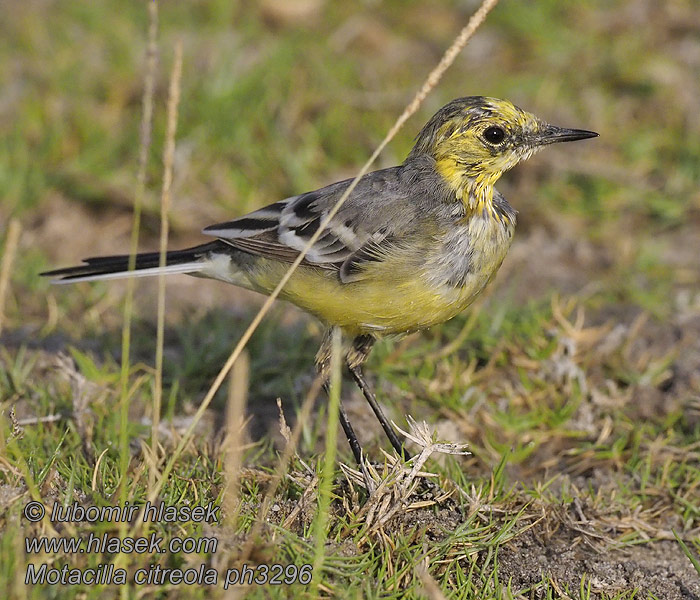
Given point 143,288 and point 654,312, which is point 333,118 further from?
point 654,312

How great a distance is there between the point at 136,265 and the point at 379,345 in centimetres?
155

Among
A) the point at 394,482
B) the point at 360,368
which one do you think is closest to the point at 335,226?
the point at 360,368

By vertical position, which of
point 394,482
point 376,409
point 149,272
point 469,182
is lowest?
point 394,482

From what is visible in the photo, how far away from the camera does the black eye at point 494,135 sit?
4.56 meters

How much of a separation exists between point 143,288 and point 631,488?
3.65 meters

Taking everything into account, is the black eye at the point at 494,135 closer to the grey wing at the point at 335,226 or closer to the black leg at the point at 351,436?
the grey wing at the point at 335,226

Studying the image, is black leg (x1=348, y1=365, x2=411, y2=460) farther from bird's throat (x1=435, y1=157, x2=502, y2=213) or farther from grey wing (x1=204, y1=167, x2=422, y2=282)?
bird's throat (x1=435, y1=157, x2=502, y2=213)

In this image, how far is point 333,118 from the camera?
764cm

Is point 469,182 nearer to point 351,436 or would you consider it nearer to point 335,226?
point 335,226

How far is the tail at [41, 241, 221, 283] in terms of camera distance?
15.9 feet

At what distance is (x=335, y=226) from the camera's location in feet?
15.6

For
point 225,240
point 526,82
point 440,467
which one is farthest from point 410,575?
point 526,82

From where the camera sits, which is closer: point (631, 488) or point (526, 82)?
point (631, 488)

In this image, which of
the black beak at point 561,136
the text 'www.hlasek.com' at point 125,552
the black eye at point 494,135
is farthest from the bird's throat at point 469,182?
the text 'www.hlasek.com' at point 125,552
